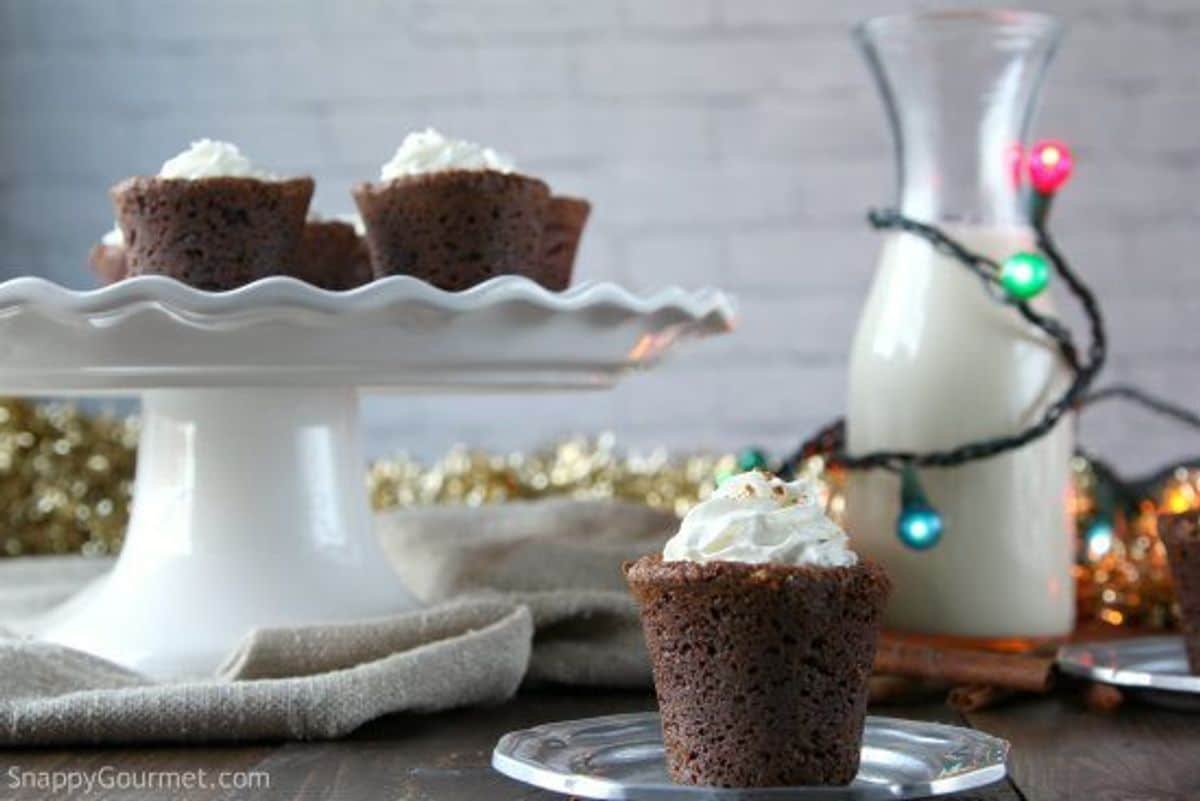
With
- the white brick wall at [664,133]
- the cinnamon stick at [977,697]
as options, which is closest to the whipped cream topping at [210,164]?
the cinnamon stick at [977,697]

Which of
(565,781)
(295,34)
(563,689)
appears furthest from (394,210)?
(295,34)

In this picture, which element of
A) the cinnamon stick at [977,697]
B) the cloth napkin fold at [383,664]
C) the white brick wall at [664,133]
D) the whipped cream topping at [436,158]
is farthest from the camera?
the white brick wall at [664,133]

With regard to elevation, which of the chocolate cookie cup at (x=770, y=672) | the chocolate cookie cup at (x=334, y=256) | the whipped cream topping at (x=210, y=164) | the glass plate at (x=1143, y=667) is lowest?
the glass plate at (x=1143, y=667)

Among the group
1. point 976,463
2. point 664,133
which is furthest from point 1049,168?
point 664,133

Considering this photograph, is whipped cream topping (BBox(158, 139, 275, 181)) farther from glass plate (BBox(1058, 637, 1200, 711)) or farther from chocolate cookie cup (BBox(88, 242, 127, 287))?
glass plate (BBox(1058, 637, 1200, 711))

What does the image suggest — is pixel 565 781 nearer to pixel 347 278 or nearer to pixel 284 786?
pixel 284 786

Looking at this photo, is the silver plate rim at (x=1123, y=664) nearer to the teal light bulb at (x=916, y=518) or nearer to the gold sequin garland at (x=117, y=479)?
the teal light bulb at (x=916, y=518)

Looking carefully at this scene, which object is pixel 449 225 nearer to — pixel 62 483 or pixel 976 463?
pixel 976 463
